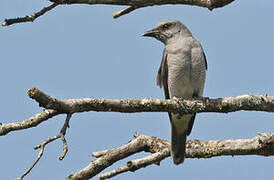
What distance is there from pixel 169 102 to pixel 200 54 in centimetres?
239

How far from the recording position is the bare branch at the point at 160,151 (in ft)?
18.8

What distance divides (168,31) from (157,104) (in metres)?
3.26

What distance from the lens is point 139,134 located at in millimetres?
6645

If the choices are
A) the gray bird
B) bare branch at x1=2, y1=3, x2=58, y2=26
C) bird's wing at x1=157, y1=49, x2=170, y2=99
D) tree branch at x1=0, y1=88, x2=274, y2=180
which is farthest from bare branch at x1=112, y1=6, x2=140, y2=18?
bird's wing at x1=157, y1=49, x2=170, y2=99

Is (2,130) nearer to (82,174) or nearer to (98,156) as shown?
(82,174)

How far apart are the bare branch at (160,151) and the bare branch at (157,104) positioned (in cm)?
51

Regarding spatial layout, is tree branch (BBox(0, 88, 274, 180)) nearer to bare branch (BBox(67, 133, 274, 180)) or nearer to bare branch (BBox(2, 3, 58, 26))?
bare branch (BBox(67, 133, 274, 180))

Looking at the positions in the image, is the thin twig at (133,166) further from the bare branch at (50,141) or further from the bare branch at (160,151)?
the bare branch at (50,141)

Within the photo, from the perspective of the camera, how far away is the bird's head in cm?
834

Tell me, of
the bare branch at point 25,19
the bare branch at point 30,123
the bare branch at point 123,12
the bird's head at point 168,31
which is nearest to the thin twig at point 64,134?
the bare branch at point 30,123

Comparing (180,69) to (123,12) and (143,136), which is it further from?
(123,12)

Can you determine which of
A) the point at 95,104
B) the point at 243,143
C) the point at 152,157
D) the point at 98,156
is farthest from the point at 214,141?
the point at 95,104

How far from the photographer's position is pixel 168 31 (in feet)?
27.6

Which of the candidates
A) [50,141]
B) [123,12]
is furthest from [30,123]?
[123,12]
